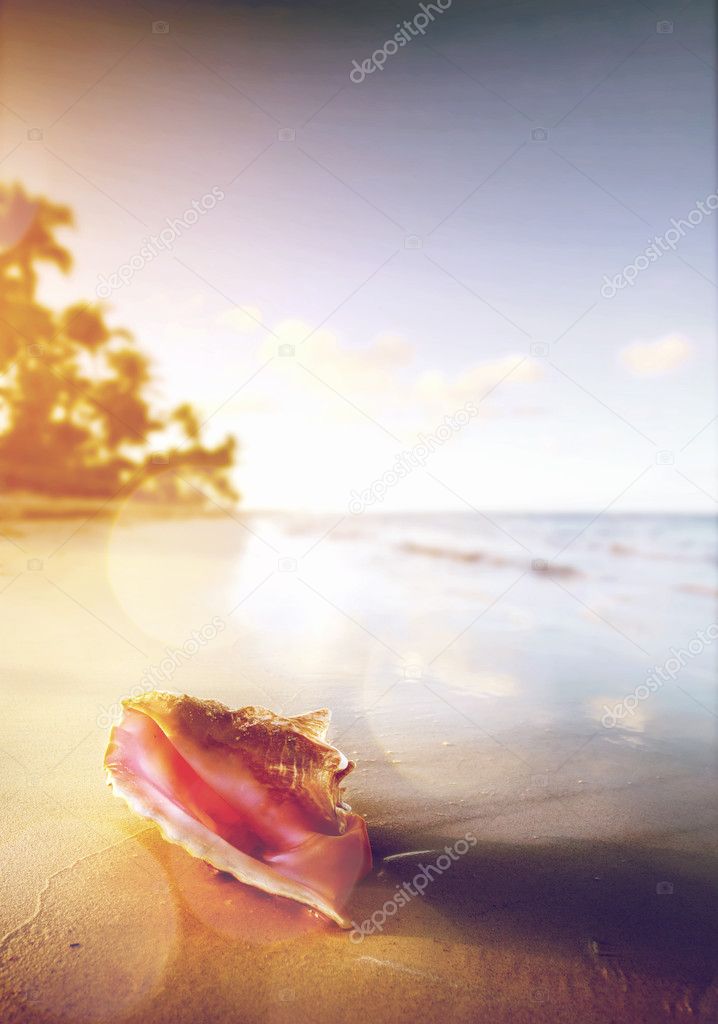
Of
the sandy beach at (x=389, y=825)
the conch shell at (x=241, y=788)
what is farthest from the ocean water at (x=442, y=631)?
the conch shell at (x=241, y=788)

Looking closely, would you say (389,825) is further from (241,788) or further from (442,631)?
(442,631)

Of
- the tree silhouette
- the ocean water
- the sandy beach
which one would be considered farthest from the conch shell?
the tree silhouette

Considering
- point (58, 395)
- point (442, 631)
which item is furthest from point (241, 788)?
point (58, 395)

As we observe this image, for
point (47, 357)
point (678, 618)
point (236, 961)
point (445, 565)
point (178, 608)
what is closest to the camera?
point (236, 961)

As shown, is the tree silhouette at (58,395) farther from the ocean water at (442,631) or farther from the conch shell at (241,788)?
the conch shell at (241,788)

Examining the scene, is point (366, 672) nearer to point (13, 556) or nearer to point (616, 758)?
point (616, 758)

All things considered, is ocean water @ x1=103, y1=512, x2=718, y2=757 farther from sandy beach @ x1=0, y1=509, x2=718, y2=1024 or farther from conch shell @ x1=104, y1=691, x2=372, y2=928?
conch shell @ x1=104, y1=691, x2=372, y2=928

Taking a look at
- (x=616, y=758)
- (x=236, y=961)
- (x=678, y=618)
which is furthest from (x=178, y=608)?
(x=678, y=618)
